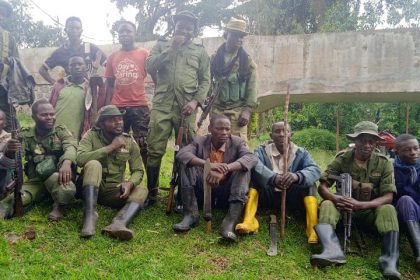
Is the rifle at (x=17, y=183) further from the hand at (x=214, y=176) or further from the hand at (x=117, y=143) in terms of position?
the hand at (x=214, y=176)

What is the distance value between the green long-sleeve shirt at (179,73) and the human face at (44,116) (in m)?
1.27

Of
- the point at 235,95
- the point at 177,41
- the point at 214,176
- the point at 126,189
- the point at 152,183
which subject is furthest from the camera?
the point at 235,95

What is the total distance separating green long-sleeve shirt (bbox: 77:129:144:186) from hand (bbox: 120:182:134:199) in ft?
0.23

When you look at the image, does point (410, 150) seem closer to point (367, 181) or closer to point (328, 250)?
point (367, 181)

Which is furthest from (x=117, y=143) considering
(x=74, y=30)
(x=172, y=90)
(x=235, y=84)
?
(x=74, y=30)

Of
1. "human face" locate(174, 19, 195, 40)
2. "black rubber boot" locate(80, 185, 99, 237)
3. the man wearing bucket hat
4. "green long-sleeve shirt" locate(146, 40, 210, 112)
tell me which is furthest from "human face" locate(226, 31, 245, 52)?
"black rubber boot" locate(80, 185, 99, 237)

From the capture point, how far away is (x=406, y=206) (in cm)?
458

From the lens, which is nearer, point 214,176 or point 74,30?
point 214,176

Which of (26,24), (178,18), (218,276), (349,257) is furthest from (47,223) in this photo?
(26,24)

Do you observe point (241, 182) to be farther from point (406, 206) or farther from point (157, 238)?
point (406, 206)

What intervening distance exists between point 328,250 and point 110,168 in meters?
2.60

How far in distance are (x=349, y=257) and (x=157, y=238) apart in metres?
2.09

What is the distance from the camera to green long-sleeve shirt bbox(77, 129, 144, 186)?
5016 millimetres

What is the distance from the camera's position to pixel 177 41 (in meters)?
5.35
